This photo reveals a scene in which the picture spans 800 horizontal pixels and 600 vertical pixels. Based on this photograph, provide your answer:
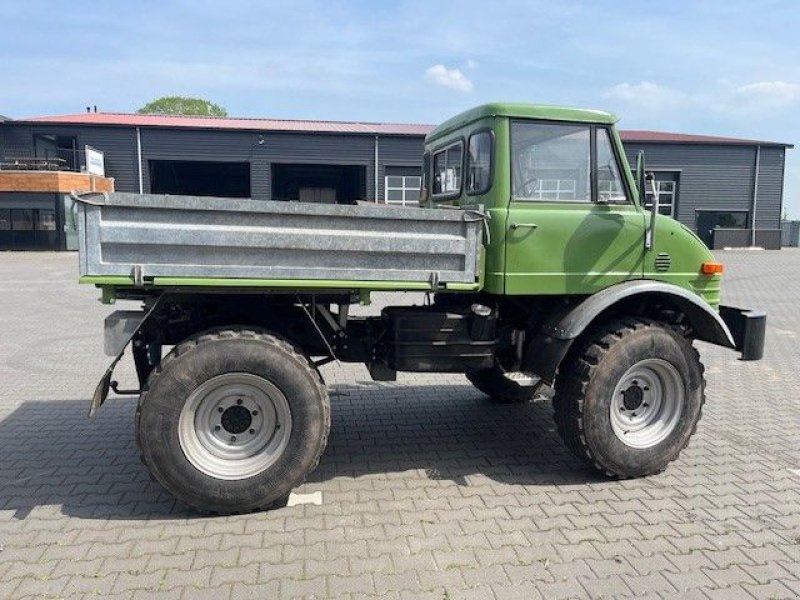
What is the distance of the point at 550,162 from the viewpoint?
14.2ft

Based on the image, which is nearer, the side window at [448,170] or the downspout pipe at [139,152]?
the side window at [448,170]

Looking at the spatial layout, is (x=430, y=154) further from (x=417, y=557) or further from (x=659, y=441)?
(x=417, y=557)

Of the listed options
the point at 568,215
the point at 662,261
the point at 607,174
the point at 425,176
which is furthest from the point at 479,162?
the point at 662,261

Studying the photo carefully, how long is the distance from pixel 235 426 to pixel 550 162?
272 cm

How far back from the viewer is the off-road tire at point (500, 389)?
577 cm

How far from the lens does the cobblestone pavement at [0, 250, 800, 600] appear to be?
10.4 ft

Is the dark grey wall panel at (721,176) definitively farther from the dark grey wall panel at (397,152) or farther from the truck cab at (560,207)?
the truck cab at (560,207)

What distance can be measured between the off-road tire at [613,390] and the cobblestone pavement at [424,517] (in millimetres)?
193

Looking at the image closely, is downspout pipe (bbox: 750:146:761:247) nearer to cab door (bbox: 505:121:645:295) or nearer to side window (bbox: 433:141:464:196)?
side window (bbox: 433:141:464:196)

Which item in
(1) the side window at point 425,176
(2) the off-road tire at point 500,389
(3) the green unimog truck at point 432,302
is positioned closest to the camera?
(3) the green unimog truck at point 432,302

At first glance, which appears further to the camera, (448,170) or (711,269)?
(448,170)

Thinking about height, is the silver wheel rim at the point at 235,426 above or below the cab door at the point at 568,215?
below

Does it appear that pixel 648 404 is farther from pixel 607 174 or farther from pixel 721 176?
pixel 721 176

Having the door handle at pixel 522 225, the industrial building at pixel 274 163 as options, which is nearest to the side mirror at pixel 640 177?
the door handle at pixel 522 225
